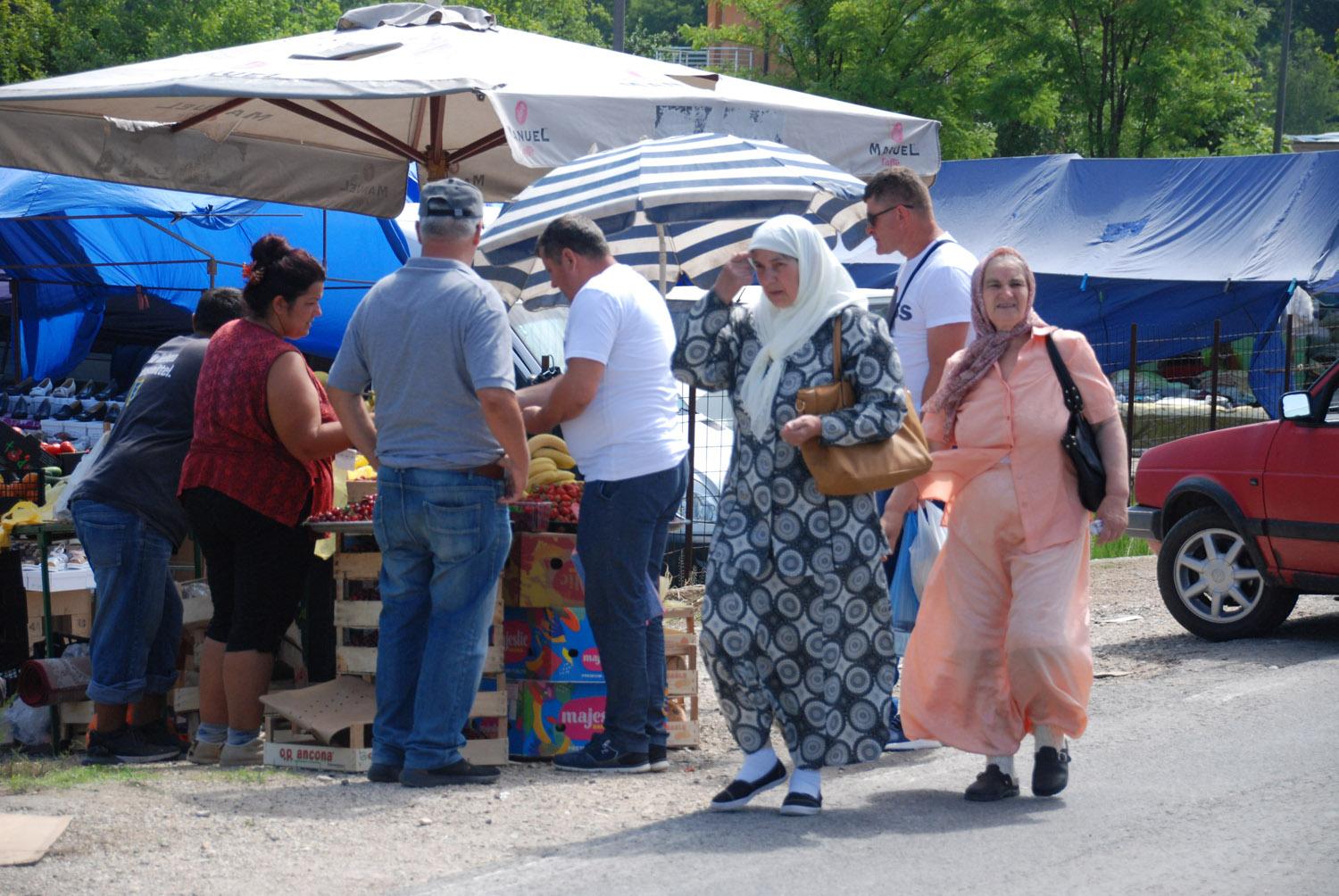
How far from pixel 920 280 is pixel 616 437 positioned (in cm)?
139

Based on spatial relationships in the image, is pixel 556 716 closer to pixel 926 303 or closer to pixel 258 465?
pixel 258 465

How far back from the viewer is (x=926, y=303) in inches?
234

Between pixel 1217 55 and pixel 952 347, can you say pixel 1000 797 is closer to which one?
pixel 952 347

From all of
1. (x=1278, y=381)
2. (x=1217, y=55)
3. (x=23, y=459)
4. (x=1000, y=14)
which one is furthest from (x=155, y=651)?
(x=1217, y=55)

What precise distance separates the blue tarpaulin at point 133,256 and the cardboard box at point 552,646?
451 inches

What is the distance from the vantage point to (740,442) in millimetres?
5102

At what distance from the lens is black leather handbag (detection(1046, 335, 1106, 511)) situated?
5.19 metres

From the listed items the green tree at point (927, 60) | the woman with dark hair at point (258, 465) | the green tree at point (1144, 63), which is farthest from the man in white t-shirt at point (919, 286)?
the green tree at point (1144, 63)

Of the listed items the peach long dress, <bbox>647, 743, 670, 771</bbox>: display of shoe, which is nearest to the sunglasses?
the peach long dress

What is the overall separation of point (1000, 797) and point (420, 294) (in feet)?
8.93

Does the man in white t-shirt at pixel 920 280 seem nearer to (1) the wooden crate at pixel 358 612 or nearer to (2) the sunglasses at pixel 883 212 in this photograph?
(2) the sunglasses at pixel 883 212

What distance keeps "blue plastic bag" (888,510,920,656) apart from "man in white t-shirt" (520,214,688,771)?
3.11 ft

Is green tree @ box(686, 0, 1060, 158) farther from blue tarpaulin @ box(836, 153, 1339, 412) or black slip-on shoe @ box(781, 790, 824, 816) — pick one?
black slip-on shoe @ box(781, 790, 824, 816)

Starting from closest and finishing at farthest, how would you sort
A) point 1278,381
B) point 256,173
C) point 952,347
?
point 952,347 < point 256,173 < point 1278,381
